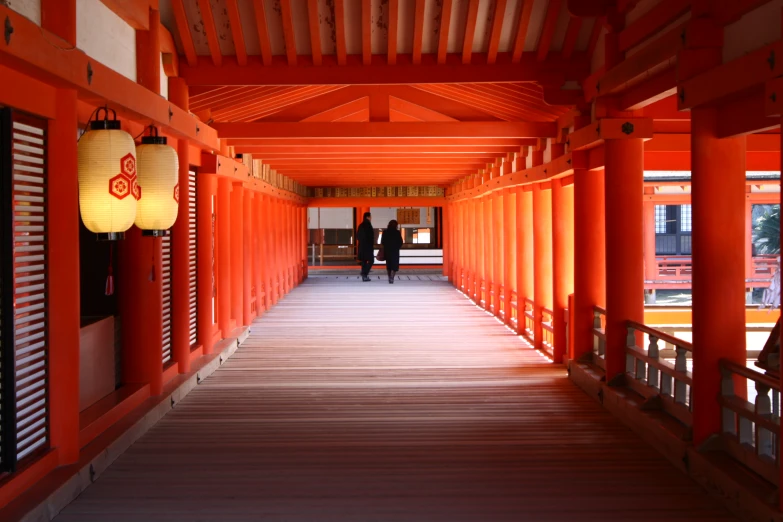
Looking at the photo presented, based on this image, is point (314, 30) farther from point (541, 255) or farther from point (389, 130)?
point (541, 255)

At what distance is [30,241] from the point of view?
399 centimetres

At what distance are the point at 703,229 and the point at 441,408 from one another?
2751 mm

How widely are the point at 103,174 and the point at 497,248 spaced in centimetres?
930

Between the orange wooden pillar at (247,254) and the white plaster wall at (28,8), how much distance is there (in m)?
7.31

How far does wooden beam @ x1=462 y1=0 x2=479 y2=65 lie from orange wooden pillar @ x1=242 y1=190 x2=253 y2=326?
213 inches

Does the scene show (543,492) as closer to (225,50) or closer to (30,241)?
(30,241)

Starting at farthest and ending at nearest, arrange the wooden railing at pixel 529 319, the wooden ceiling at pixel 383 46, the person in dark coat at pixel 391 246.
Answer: the person in dark coat at pixel 391 246, the wooden railing at pixel 529 319, the wooden ceiling at pixel 383 46

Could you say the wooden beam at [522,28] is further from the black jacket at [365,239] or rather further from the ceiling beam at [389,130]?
the black jacket at [365,239]

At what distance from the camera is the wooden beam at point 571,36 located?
678 cm

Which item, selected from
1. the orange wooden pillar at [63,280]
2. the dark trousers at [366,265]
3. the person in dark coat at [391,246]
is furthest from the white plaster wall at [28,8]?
the dark trousers at [366,265]

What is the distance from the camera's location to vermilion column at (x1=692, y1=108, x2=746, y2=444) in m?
4.32

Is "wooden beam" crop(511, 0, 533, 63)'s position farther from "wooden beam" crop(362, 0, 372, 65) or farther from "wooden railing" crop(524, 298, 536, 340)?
"wooden railing" crop(524, 298, 536, 340)

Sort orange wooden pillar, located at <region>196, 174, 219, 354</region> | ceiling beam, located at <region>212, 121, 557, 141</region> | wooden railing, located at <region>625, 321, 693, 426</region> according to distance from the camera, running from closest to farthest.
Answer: wooden railing, located at <region>625, 321, 693, 426</region>, orange wooden pillar, located at <region>196, 174, 219, 354</region>, ceiling beam, located at <region>212, 121, 557, 141</region>

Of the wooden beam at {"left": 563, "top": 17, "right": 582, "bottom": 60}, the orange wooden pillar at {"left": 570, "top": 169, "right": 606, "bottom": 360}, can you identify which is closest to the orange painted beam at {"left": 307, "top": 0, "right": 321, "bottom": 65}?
the wooden beam at {"left": 563, "top": 17, "right": 582, "bottom": 60}
